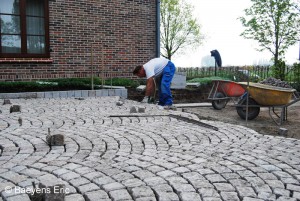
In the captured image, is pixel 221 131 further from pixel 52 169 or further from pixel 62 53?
pixel 62 53

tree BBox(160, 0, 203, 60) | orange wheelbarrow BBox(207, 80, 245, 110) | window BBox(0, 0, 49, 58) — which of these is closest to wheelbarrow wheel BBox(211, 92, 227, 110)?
orange wheelbarrow BBox(207, 80, 245, 110)

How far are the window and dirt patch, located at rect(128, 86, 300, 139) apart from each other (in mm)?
3378

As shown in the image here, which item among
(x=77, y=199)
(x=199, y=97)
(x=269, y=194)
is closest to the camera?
(x=77, y=199)

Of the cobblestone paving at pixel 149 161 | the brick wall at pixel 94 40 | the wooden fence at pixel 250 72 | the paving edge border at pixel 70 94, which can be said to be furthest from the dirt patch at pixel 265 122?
the brick wall at pixel 94 40

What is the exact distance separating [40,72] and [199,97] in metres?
5.32

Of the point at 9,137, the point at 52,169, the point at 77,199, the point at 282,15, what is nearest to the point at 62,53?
the point at 9,137

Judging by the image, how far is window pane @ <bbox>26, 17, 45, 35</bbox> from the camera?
1013 cm

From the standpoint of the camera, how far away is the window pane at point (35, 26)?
10.1 m

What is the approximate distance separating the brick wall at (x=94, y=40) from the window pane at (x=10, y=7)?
102 cm

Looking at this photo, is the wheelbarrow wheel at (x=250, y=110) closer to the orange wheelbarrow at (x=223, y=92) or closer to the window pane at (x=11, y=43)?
the orange wheelbarrow at (x=223, y=92)

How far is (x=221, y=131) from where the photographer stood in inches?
182

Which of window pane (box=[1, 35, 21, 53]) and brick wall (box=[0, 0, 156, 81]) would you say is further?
brick wall (box=[0, 0, 156, 81])

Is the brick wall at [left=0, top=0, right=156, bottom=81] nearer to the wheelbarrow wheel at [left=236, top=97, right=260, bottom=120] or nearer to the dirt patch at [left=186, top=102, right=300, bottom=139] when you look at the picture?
the dirt patch at [left=186, top=102, right=300, bottom=139]

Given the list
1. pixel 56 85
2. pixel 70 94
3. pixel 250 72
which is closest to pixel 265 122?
pixel 70 94
